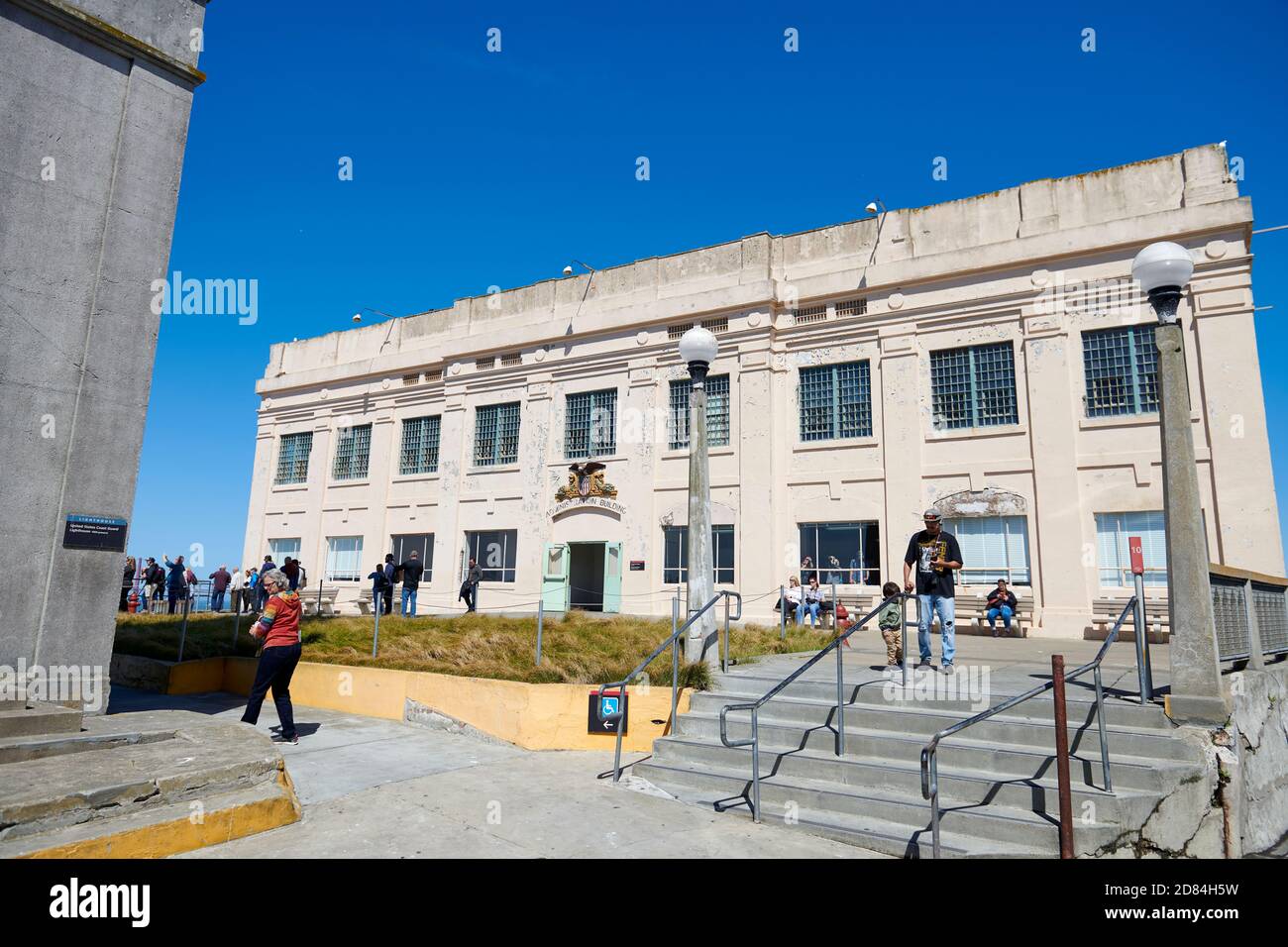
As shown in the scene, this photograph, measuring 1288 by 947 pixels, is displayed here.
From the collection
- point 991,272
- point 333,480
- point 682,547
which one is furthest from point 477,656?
point 333,480

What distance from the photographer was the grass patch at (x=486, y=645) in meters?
10.0

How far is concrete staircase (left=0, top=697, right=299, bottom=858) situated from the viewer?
185 inches

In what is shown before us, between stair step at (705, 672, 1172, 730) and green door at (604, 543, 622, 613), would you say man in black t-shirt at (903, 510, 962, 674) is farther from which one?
green door at (604, 543, 622, 613)

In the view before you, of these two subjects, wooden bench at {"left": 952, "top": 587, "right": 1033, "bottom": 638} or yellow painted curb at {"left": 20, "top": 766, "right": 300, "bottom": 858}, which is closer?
yellow painted curb at {"left": 20, "top": 766, "right": 300, "bottom": 858}

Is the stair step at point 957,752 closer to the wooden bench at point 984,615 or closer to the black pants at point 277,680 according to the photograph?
the black pants at point 277,680

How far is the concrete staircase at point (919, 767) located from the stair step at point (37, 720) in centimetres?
511

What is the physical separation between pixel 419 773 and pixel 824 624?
12.7 metres

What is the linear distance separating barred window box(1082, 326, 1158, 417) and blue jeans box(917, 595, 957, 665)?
11816mm

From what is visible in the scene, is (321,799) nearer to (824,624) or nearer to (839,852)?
(839,852)

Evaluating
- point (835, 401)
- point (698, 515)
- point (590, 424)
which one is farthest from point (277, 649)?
point (590, 424)

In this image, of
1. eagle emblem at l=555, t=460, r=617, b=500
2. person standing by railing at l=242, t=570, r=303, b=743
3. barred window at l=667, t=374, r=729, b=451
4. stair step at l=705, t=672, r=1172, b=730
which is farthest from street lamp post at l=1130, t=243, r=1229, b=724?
eagle emblem at l=555, t=460, r=617, b=500

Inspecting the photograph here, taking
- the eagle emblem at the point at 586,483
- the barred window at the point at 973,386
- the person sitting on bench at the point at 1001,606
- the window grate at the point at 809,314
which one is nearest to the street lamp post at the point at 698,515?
the person sitting on bench at the point at 1001,606

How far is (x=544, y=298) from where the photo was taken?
26.3 m

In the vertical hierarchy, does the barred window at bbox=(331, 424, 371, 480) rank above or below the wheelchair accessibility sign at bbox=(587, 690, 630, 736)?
above
